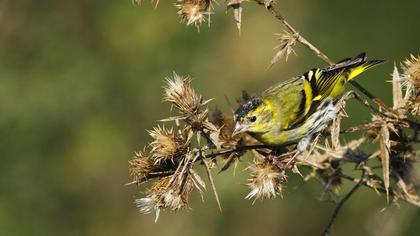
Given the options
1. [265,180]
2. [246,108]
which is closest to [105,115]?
[246,108]

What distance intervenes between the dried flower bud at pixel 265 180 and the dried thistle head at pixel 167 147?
328mm

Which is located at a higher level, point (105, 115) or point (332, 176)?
point (105, 115)

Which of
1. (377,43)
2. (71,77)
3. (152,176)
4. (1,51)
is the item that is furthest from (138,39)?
(152,176)

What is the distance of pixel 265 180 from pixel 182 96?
1.81ft

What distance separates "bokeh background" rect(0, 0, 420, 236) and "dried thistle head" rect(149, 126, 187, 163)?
104 inches

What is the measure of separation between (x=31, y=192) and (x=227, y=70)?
2327 millimetres

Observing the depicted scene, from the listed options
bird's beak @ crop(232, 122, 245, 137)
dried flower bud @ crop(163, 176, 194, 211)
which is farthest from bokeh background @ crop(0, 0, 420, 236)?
dried flower bud @ crop(163, 176, 194, 211)

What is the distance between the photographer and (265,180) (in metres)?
2.98

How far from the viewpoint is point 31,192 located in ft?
19.7

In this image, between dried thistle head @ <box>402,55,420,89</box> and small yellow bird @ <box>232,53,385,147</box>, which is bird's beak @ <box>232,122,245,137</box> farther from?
dried thistle head @ <box>402,55,420,89</box>

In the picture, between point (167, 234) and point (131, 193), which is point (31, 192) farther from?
point (167, 234)

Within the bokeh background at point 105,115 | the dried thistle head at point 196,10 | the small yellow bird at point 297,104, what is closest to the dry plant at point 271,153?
the dried thistle head at point 196,10

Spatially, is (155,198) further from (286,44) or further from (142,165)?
(286,44)

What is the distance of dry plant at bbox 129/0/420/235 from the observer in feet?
9.74
